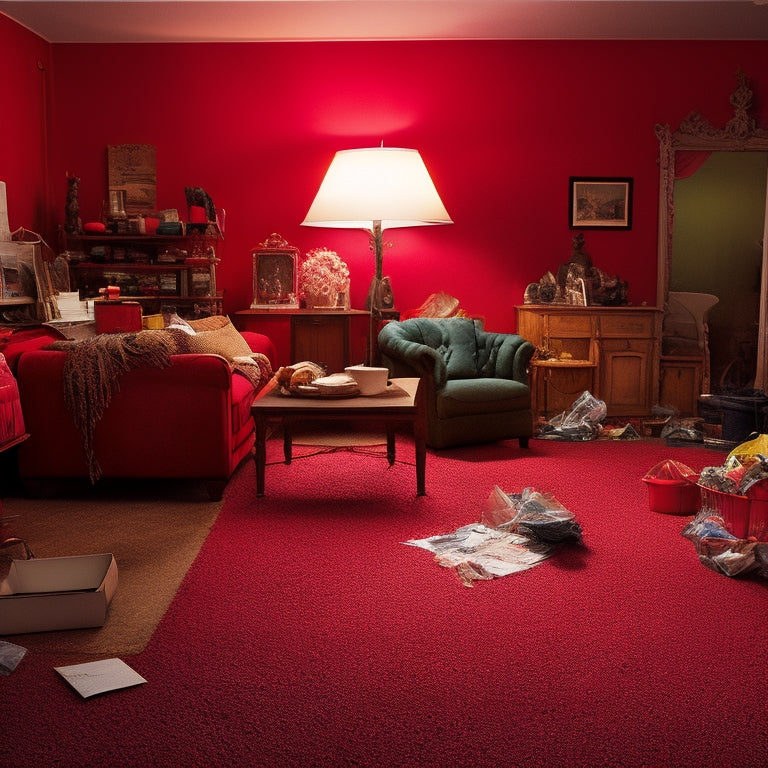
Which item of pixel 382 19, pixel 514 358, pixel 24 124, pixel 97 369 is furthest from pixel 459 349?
pixel 24 124

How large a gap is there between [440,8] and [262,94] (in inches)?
57.1

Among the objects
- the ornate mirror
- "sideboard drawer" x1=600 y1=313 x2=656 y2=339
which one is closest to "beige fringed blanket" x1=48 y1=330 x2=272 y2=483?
"sideboard drawer" x1=600 y1=313 x2=656 y2=339

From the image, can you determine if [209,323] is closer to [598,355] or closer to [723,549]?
[598,355]

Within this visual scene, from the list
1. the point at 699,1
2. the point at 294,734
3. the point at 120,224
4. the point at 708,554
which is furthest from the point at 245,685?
the point at 699,1

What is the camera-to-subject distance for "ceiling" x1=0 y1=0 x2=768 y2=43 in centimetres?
524

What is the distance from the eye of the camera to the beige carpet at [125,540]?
7.71ft

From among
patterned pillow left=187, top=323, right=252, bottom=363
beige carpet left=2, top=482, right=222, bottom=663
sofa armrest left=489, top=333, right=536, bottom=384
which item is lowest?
beige carpet left=2, top=482, right=222, bottom=663

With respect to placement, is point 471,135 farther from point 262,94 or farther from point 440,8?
point 262,94

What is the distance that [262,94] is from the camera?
6008 mm

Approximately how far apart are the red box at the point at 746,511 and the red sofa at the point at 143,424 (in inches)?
83.0

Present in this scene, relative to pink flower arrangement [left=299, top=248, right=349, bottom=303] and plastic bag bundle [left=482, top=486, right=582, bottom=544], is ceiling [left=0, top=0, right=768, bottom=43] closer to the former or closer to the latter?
pink flower arrangement [left=299, top=248, right=349, bottom=303]

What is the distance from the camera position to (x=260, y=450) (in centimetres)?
Answer: 370

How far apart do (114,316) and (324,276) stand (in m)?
1.62

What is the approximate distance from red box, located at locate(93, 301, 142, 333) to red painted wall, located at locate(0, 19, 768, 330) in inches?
61.8
